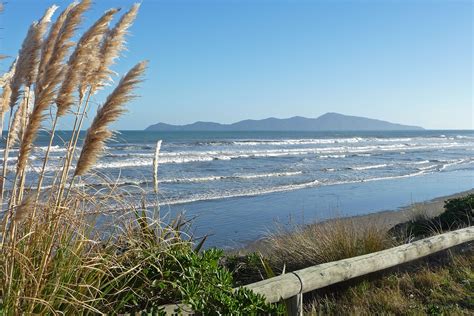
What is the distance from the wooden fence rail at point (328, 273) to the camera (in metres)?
3.69

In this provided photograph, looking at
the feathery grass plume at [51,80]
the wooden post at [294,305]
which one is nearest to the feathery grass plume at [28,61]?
the feathery grass plume at [51,80]

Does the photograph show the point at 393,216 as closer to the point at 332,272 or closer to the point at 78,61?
the point at 332,272

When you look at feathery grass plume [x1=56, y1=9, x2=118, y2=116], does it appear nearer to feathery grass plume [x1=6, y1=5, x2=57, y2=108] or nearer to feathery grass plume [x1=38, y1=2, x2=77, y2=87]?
feathery grass plume [x1=38, y1=2, x2=77, y2=87]

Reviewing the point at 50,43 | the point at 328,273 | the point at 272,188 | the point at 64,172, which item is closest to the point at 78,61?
the point at 50,43

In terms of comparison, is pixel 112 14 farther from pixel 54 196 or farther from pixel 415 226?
pixel 415 226

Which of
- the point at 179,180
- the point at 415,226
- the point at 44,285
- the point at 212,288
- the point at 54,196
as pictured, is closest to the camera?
the point at 44,285

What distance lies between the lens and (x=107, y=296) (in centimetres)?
285

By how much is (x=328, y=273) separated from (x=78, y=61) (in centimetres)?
276

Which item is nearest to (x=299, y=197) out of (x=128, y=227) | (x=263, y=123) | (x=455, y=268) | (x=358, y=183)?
(x=358, y=183)

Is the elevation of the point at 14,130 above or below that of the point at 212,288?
above

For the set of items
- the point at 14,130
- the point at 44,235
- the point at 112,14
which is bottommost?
the point at 44,235

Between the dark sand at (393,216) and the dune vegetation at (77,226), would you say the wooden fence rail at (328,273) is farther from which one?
the dark sand at (393,216)

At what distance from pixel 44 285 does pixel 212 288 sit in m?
1.01

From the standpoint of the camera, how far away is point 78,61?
263 centimetres
